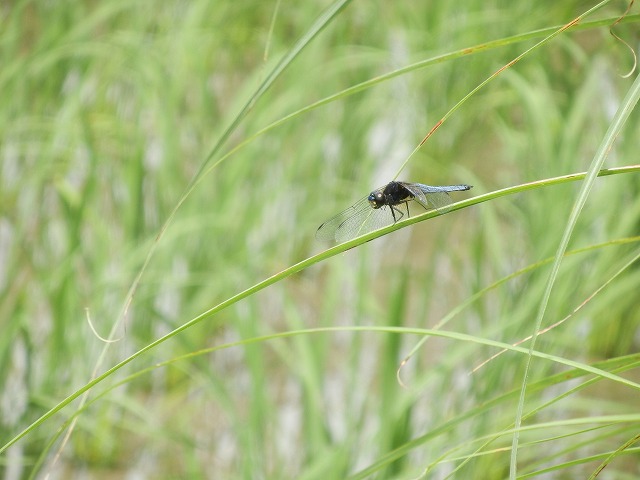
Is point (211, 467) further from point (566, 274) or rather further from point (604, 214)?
point (604, 214)

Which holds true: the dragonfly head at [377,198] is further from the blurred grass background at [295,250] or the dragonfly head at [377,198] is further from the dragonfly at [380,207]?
the blurred grass background at [295,250]

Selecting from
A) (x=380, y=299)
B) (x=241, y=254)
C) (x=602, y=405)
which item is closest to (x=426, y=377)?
(x=602, y=405)

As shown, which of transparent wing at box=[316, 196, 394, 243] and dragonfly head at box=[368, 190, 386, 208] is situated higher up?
dragonfly head at box=[368, 190, 386, 208]

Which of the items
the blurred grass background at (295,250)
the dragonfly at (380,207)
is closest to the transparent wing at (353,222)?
the dragonfly at (380,207)

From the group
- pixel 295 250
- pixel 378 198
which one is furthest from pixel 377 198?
pixel 295 250

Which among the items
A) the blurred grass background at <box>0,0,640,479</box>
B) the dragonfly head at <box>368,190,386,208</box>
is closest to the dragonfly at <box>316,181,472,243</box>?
the dragonfly head at <box>368,190,386,208</box>

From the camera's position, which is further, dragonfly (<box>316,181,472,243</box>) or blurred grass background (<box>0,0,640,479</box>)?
blurred grass background (<box>0,0,640,479</box>)

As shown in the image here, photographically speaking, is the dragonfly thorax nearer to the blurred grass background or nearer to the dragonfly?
the dragonfly
